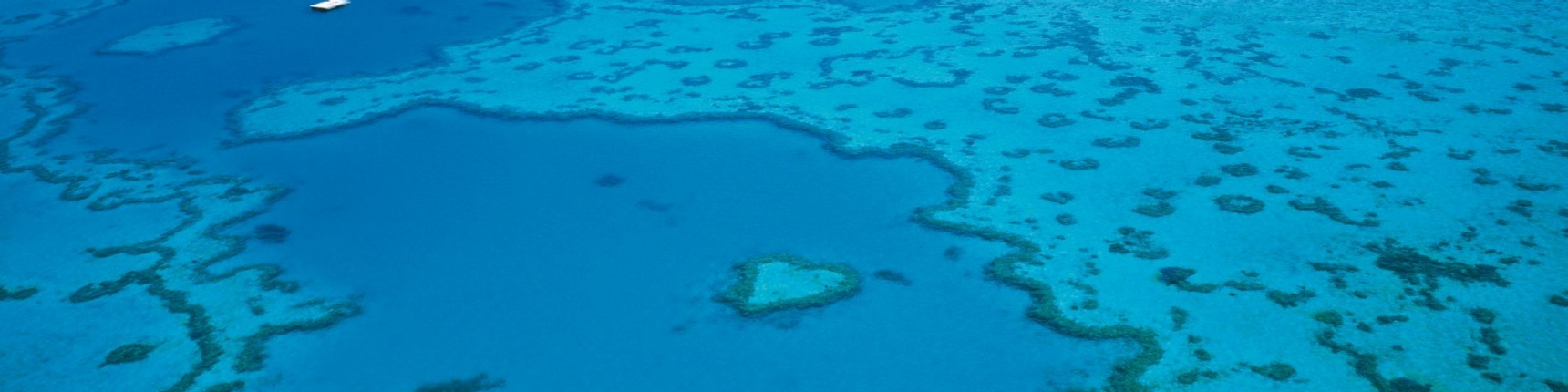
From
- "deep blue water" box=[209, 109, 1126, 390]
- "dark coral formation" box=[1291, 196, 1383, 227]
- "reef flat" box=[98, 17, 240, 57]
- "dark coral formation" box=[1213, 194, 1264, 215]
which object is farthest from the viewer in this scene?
"reef flat" box=[98, 17, 240, 57]

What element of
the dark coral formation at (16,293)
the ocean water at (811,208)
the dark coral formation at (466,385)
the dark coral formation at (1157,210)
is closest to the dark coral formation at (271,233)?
the ocean water at (811,208)

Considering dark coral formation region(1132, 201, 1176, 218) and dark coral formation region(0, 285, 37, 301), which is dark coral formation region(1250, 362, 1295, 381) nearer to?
dark coral formation region(1132, 201, 1176, 218)

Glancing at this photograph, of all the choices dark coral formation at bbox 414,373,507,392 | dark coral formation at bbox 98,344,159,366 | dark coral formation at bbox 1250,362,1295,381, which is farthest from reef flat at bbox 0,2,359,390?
dark coral formation at bbox 1250,362,1295,381

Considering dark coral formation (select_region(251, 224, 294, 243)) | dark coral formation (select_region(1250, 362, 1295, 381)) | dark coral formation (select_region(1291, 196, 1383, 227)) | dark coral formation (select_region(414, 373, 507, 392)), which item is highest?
dark coral formation (select_region(1291, 196, 1383, 227))

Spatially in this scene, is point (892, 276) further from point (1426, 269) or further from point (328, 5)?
point (328, 5)

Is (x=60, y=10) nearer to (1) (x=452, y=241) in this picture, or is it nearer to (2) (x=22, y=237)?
(2) (x=22, y=237)

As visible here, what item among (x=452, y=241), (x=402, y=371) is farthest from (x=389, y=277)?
(x=402, y=371)

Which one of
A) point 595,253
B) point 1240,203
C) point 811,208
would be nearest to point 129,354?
point 595,253
